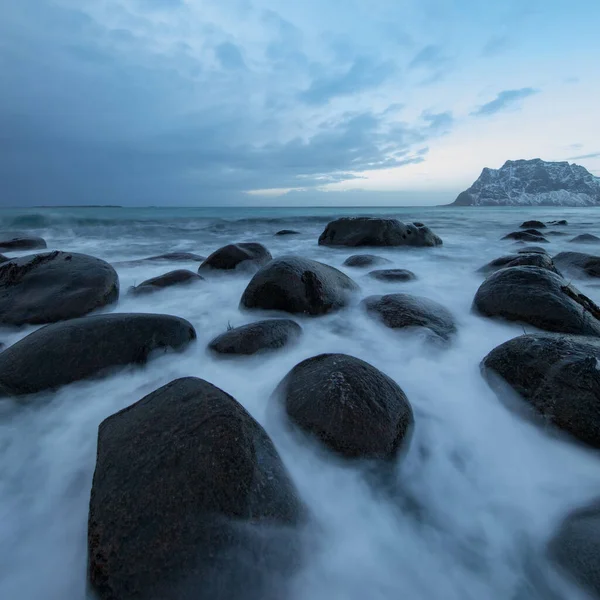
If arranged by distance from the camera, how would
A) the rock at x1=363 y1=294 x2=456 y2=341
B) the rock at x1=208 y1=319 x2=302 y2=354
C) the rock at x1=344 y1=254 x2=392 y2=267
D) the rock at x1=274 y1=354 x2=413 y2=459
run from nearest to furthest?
1. the rock at x1=274 y1=354 x2=413 y2=459
2. the rock at x1=208 y1=319 x2=302 y2=354
3. the rock at x1=363 y1=294 x2=456 y2=341
4. the rock at x1=344 y1=254 x2=392 y2=267

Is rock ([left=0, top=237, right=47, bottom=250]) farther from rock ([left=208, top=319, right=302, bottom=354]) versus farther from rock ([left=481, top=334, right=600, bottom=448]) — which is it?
rock ([left=481, top=334, right=600, bottom=448])

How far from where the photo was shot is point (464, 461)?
6.61 feet

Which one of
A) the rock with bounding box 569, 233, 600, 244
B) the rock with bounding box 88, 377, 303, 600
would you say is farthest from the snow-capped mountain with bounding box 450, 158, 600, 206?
the rock with bounding box 88, 377, 303, 600

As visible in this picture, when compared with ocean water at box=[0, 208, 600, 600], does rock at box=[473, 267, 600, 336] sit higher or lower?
higher

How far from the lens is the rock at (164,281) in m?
5.01

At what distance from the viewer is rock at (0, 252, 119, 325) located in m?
3.79

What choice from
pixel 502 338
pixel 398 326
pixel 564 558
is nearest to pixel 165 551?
pixel 564 558

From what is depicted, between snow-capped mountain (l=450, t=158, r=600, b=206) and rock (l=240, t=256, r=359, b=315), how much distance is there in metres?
157

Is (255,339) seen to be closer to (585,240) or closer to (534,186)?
(585,240)

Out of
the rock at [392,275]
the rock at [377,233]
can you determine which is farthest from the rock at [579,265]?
the rock at [377,233]

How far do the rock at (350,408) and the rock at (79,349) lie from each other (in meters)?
1.33

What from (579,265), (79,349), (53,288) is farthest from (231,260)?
(579,265)

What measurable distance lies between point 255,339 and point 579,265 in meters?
6.20

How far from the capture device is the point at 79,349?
268 cm
